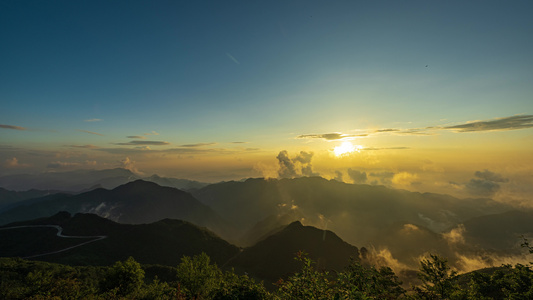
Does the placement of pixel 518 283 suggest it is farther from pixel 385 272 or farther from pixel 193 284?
pixel 193 284

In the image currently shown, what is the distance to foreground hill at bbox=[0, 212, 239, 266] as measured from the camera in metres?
141

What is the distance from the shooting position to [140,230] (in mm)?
185000

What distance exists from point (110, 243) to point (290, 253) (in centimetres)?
14276

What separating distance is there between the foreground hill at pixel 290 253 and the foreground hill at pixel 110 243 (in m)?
23.4

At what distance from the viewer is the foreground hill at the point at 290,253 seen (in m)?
148

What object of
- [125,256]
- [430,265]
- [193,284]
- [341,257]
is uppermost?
[430,265]

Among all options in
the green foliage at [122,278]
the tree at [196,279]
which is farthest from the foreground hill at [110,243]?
the tree at [196,279]

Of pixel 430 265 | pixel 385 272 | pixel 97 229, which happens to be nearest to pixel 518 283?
pixel 430 265

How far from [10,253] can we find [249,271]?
171776 millimetres

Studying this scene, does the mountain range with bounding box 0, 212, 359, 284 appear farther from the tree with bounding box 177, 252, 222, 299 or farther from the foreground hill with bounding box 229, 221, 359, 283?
the tree with bounding box 177, 252, 222, 299

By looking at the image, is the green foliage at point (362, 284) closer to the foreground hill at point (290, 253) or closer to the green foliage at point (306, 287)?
the green foliage at point (306, 287)

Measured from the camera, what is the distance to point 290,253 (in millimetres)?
164625

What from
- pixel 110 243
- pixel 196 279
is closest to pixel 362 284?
pixel 196 279

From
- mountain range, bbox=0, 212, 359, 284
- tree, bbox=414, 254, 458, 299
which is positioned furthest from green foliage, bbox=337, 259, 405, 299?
mountain range, bbox=0, 212, 359, 284
